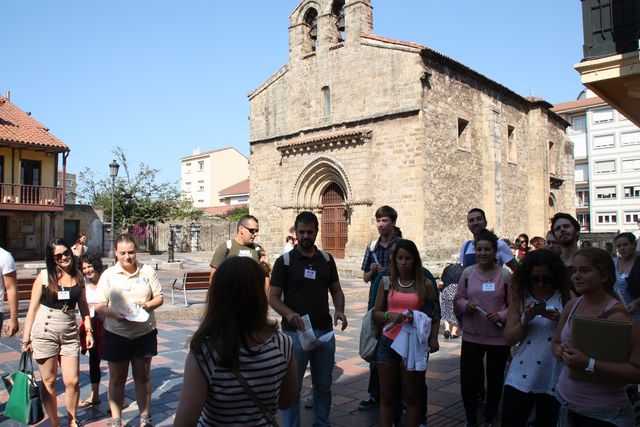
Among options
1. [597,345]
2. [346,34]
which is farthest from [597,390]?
[346,34]

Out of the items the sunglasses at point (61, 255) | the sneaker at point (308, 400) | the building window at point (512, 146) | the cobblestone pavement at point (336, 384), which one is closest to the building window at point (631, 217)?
the building window at point (512, 146)

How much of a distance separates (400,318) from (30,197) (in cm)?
2577

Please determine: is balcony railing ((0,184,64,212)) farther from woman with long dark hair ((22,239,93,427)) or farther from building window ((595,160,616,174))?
building window ((595,160,616,174))

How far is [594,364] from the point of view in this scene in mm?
2592

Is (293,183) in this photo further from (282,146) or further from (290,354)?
(290,354)

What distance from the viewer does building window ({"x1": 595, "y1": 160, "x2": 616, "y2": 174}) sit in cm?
4819

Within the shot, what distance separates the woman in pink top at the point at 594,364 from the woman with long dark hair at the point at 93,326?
3.90 metres

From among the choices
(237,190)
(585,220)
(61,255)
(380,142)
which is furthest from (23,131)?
(585,220)

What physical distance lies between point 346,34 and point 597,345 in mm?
19704

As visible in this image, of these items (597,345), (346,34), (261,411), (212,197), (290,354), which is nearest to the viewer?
(261,411)

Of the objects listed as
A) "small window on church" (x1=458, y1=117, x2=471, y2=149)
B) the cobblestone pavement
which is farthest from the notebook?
"small window on church" (x1=458, y1=117, x2=471, y2=149)

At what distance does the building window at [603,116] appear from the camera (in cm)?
4835

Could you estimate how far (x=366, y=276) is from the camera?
5090 mm

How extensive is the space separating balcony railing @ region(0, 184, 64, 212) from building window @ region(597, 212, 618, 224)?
45.1 metres
